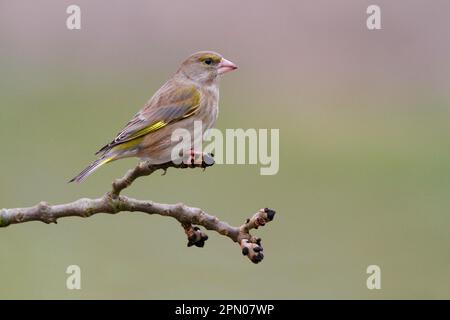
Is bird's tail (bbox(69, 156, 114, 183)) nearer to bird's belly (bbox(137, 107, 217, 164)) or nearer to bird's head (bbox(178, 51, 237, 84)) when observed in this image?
bird's belly (bbox(137, 107, 217, 164))

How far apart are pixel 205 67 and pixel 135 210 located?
63.4 inches

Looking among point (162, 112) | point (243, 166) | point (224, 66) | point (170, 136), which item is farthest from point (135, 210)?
point (243, 166)

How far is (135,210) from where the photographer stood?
333cm

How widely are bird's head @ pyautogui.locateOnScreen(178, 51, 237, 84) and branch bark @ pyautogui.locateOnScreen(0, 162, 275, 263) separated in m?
1.32

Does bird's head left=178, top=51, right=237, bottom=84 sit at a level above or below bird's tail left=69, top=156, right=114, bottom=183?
above

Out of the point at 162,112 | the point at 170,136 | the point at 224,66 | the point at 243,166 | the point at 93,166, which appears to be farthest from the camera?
the point at 243,166

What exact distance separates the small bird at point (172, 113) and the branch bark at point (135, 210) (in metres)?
0.44

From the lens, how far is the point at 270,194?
8406 millimetres

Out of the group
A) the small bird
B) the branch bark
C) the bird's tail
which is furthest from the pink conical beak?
the branch bark

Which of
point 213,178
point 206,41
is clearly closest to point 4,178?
point 213,178

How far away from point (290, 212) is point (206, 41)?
197 cm

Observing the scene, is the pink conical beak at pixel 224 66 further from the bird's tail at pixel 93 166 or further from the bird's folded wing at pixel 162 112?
the bird's tail at pixel 93 166

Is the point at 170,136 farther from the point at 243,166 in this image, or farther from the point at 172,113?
the point at 243,166

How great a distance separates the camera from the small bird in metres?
4.13
